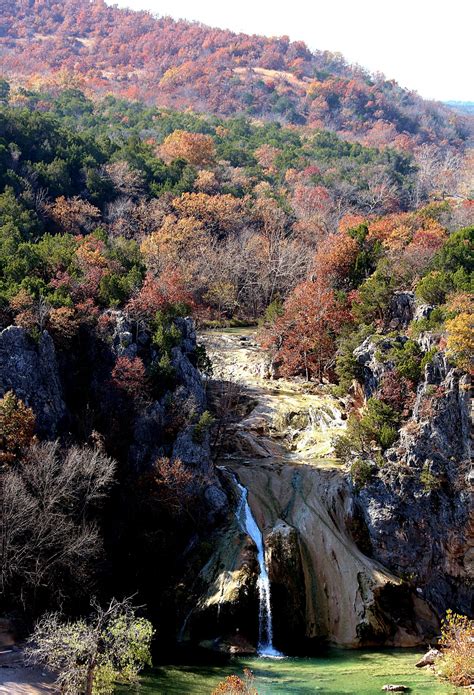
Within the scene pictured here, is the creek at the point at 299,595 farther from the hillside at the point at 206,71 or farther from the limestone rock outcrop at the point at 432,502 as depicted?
the hillside at the point at 206,71

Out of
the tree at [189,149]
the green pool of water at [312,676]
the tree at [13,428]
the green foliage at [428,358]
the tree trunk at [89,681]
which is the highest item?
the tree at [189,149]

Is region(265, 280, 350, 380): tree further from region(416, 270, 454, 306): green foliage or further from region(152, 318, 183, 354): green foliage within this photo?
region(152, 318, 183, 354): green foliage

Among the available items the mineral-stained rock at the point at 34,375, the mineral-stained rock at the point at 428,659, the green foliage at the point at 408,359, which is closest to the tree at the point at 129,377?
the mineral-stained rock at the point at 34,375

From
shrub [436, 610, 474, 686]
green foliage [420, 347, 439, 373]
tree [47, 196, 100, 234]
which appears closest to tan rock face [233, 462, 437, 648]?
shrub [436, 610, 474, 686]

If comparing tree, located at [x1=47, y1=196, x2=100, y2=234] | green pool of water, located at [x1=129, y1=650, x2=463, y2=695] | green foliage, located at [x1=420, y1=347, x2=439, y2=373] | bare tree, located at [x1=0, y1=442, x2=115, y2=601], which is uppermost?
tree, located at [x1=47, y1=196, x2=100, y2=234]

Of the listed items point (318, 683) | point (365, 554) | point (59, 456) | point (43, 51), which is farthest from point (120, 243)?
point (43, 51)

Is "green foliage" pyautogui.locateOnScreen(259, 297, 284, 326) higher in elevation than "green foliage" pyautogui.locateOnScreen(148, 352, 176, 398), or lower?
higher
